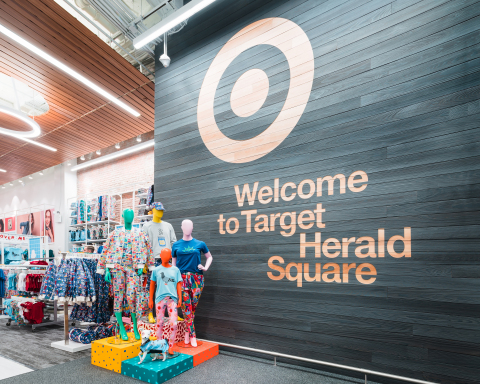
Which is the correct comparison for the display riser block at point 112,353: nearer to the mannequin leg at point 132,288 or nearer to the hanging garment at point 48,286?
the mannequin leg at point 132,288

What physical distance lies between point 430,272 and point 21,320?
6.06 metres

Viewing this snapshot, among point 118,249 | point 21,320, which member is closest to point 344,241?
Result: point 118,249

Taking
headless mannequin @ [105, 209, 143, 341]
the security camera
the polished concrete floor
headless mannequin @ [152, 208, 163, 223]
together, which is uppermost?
the security camera

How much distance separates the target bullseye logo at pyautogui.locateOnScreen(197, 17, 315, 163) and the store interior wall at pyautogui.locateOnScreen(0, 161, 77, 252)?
8.44m

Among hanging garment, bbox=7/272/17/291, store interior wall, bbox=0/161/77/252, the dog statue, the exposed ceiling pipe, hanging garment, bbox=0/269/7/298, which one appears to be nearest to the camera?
the dog statue

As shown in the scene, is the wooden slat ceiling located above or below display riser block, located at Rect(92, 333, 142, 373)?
above

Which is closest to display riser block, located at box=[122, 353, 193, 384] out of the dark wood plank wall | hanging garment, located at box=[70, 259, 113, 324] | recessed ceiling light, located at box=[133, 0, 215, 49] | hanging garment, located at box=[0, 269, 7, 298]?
the dark wood plank wall

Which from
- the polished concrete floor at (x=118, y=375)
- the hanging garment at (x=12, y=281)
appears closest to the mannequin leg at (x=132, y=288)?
the polished concrete floor at (x=118, y=375)

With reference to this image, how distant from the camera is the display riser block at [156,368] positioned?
277 centimetres

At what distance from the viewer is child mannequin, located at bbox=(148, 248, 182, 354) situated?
3.21 meters

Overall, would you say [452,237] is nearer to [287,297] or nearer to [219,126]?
[287,297]

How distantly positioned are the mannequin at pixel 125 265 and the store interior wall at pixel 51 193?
26.1 ft

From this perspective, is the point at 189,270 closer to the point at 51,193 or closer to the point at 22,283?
the point at 22,283

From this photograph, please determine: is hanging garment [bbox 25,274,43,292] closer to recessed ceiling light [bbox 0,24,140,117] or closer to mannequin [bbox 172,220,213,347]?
recessed ceiling light [bbox 0,24,140,117]
